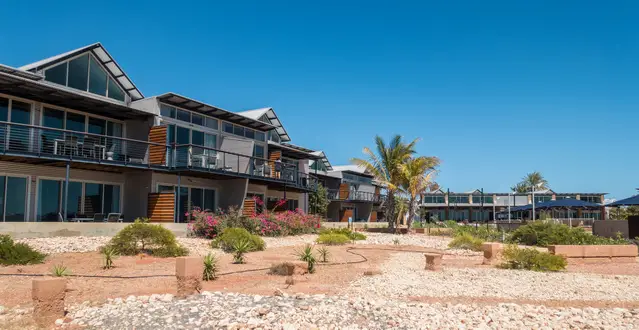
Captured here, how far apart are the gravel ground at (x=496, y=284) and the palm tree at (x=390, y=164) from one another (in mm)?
16558

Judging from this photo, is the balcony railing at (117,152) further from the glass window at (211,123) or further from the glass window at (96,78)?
the glass window at (96,78)

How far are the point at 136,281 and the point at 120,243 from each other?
4623mm

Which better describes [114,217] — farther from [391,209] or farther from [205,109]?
[391,209]

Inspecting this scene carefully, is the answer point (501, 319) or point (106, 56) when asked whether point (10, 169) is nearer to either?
point (106, 56)

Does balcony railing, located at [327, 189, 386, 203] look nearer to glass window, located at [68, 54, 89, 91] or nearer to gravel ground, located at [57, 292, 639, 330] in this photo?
glass window, located at [68, 54, 89, 91]

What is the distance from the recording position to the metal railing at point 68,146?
58.4 ft

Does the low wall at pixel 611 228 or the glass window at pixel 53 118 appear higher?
the glass window at pixel 53 118

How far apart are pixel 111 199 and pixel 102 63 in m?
5.96

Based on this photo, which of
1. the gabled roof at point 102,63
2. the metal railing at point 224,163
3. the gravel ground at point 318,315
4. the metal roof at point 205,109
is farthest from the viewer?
the metal roof at point 205,109

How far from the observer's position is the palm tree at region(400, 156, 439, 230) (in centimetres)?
2897

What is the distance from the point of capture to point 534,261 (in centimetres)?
1342

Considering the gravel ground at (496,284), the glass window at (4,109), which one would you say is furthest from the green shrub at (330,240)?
the glass window at (4,109)

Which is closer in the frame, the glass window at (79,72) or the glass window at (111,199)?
the glass window at (79,72)

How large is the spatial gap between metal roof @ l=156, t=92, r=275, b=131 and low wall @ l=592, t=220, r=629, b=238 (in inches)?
709
